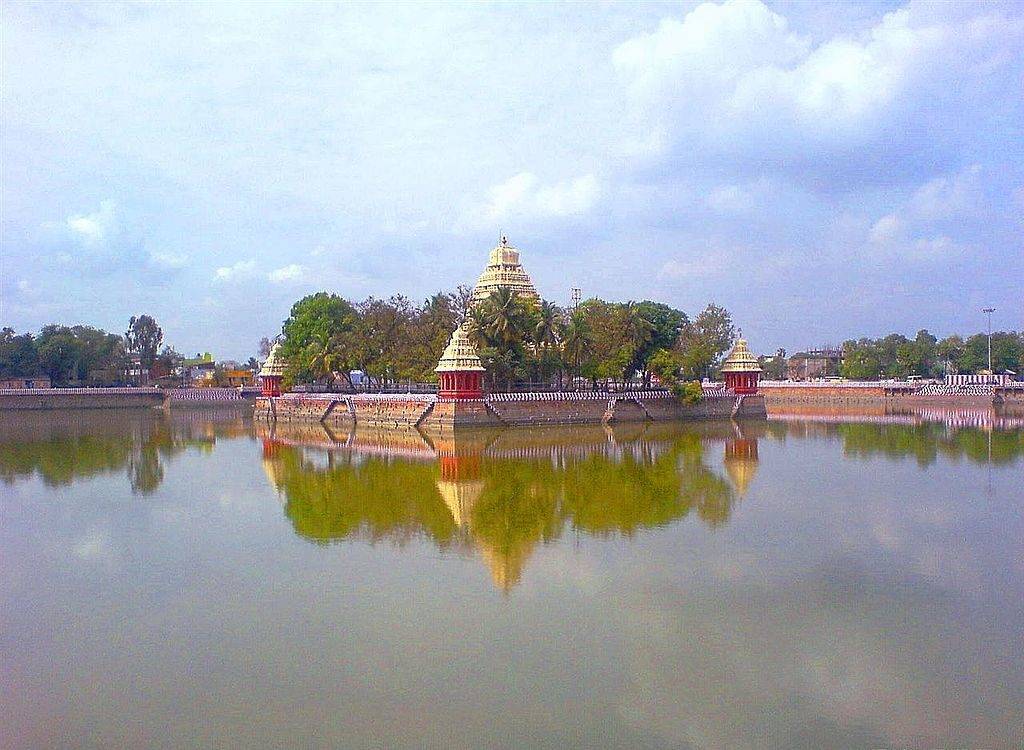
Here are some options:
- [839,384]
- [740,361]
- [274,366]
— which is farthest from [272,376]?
[839,384]

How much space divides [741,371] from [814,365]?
61121mm

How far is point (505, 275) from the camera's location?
44.1 meters

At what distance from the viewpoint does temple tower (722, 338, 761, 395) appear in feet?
139

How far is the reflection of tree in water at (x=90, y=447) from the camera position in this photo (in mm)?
22844

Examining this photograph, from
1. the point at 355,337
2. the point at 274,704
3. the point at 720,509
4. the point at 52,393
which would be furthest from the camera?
the point at 52,393

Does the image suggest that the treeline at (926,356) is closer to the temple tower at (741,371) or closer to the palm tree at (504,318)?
the temple tower at (741,371)

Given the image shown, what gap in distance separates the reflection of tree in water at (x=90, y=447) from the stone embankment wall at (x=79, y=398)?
7248 millimetres

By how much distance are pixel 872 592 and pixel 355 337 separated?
113 feet

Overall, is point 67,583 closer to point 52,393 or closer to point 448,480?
point 448,480

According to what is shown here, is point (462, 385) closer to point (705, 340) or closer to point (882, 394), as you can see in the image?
point (705, 340)

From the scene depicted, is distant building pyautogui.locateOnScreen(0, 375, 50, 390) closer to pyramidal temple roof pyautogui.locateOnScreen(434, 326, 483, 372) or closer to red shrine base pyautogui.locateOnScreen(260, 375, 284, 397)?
red shrine base pyautogui.locateOnScreen(260, 375, 284, 397)

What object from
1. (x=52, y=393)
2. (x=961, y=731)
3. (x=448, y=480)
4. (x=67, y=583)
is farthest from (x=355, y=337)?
(x=961, y=731)

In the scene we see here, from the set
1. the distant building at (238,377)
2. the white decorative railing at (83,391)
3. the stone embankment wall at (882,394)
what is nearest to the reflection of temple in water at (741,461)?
the stone embankment wall at (882,394)

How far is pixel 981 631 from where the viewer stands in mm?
9031
